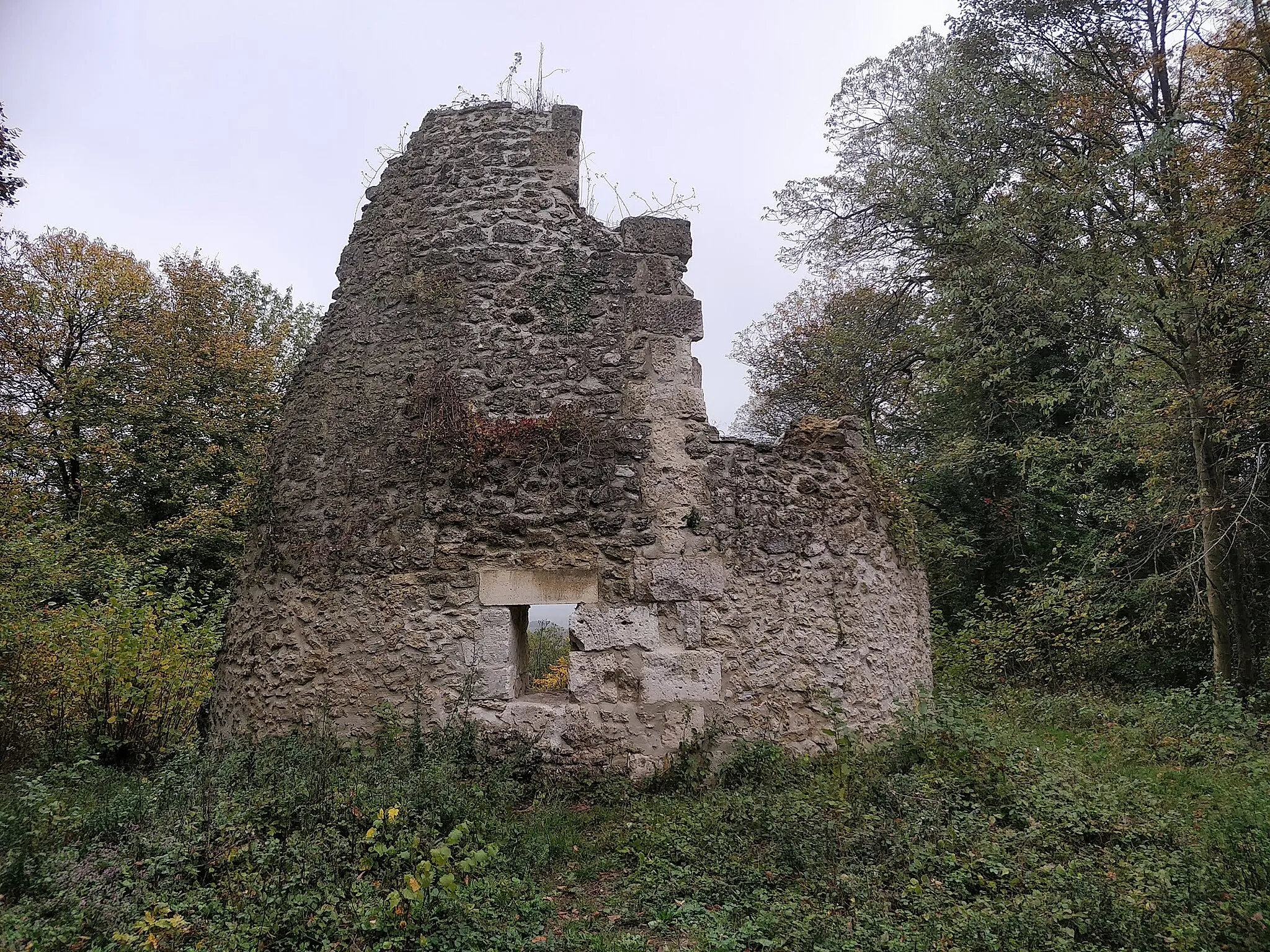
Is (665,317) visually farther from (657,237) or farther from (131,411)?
(131,411)

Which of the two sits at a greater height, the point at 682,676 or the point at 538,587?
the point at 538,587

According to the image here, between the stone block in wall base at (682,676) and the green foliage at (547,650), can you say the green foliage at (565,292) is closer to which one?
the stone block in wall base at (682,676)

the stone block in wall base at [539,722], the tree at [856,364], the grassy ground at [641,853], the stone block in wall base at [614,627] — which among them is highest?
the tree at [856,364]

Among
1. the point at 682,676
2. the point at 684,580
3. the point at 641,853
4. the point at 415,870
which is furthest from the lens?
the point at 684,580

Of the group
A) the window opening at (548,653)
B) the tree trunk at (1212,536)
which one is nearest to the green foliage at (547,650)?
the window opening at (548,653)

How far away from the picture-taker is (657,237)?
256 inches

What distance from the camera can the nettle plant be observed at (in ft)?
11.4

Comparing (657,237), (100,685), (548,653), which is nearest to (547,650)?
(548,653)

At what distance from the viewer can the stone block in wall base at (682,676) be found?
5754 millimetres

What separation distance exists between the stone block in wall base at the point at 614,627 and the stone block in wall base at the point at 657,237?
9.46 feet

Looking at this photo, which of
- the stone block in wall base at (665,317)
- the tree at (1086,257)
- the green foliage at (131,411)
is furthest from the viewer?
the green foliage at (131,411)

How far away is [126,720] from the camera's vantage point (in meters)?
7.25

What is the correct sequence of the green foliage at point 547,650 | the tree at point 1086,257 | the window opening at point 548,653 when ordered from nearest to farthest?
1. the tree at point 1086,257
2. the window opening at point 548,653
3. the green foliage at point 547,650

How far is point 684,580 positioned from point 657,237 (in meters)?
2.80
